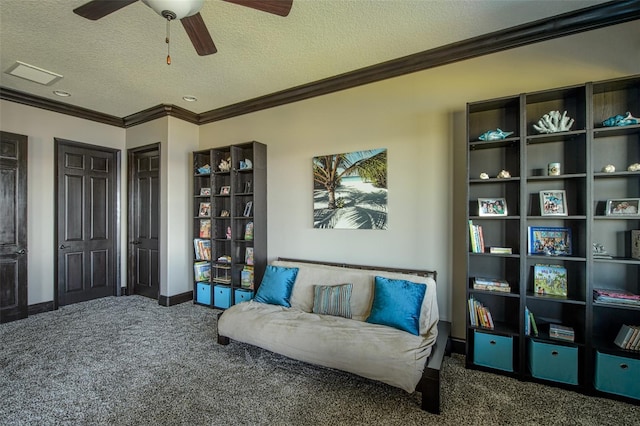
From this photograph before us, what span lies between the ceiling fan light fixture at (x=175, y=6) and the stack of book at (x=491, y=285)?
2737 mm

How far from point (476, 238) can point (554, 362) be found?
40.0 inches

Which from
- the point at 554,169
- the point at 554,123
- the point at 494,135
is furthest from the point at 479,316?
the point at 554,123

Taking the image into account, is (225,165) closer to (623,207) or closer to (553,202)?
(553,202)

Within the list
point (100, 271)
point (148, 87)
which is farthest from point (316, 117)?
point (100, 271)

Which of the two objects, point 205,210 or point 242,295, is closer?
point 242,295

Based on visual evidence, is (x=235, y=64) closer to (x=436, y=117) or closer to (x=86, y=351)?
(x=436, y=117)

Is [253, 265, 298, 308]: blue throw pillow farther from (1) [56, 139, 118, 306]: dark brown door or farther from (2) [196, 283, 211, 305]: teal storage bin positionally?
(1) [56, 139, 118, 306]: dark brown door

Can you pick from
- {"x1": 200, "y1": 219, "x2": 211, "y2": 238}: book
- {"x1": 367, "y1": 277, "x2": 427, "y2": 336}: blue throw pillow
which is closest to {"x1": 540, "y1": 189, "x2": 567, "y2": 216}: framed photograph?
{"x1": 367, "y1": 277, "x2": 427, "y2": 336}: blue throw pillow

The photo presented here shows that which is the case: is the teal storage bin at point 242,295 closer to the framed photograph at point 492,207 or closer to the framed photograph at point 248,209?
the framed photograph at point 248,209

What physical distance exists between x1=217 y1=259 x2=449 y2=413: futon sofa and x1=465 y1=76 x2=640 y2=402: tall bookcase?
47 cm

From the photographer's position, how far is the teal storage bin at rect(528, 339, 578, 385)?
Answer: 2125 mm

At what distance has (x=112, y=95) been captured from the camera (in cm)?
377

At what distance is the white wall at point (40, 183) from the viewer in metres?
3.74

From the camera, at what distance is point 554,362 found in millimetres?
2168
